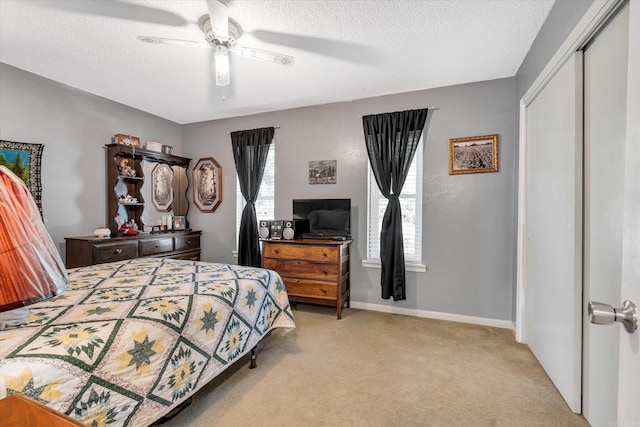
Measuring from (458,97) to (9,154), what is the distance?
15.0ft

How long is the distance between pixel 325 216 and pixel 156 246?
2.23m

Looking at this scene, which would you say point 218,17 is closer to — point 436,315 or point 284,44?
point 284,44

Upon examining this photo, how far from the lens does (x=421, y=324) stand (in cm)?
302

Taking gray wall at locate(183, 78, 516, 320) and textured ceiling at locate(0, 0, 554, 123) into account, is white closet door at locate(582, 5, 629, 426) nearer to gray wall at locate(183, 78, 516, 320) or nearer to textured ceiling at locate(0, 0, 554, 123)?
textured ceiling at locate(0, 0, 554, 123)

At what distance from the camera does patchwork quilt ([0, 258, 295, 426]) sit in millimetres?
1005

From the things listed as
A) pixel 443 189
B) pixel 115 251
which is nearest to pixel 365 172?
pixel 443 189

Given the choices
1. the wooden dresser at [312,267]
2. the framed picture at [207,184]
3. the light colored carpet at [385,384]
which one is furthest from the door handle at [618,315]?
the framed picture at [207,184]

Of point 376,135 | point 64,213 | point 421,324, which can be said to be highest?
point 376,135

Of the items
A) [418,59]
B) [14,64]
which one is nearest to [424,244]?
[418,59]

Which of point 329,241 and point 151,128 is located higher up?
point 151,128

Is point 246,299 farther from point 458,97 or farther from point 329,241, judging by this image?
point 458,97

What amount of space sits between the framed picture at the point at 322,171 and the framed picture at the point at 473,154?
1383mm

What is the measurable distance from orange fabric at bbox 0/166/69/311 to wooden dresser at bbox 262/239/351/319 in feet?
8.48

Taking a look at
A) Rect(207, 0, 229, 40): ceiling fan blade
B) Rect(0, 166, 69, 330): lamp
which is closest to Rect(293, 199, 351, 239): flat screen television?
Rect(207, 0, 229, 40): ceiling fan blade
